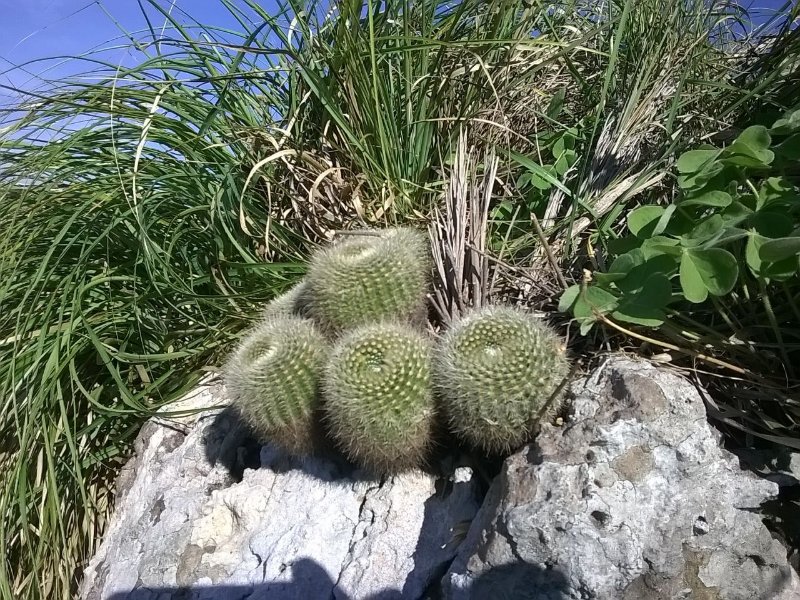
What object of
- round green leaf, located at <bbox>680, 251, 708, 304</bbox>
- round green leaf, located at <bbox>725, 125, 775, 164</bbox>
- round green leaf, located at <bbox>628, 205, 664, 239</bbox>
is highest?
round green leaf, located at <bbox>725, 125, 775, 164</bbox>

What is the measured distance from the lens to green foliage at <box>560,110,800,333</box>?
150 cm

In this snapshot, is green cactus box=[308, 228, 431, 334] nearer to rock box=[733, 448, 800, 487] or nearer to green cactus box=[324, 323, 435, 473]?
green cactus box=[324, 323, 435, 473]

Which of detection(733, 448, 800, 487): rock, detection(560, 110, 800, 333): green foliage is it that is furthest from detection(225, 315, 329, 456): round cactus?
detection(733, 448, 800, 487): rock

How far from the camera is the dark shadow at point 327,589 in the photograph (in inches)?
54.8

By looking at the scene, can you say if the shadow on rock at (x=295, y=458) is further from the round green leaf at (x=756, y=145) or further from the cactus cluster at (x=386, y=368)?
the round green leaf at (x=756, y=145)

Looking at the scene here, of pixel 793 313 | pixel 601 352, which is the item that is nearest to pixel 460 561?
pixel 601 352

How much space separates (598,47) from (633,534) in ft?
7.94

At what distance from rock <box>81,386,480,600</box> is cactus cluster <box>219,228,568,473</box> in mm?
162

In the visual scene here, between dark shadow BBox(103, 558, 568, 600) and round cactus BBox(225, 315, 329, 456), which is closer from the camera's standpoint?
dark shadow BBox(103, 558, 568, 600)

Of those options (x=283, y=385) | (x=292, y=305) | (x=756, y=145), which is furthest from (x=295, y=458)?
(x=756, y=145)

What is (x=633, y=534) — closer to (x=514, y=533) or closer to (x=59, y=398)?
(x=514, y=533)

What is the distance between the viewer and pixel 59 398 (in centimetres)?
244

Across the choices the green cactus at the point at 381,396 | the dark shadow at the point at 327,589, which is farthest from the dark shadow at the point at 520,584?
the green cactus at the point at 381,396

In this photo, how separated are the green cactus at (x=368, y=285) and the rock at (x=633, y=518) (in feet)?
2.06
